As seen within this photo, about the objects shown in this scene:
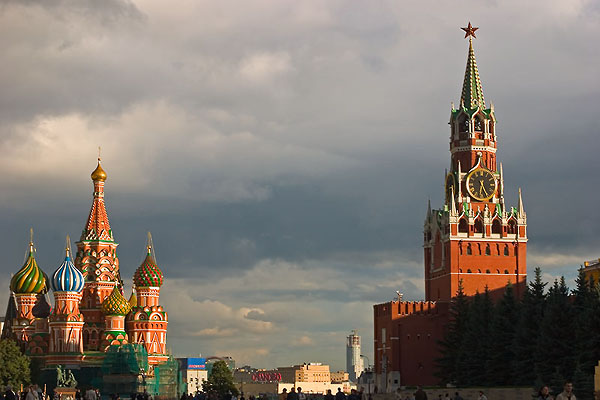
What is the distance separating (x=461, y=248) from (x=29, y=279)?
149ft

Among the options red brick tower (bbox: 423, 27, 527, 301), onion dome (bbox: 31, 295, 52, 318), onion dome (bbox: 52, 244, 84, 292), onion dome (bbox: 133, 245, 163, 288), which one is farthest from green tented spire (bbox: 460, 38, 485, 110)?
onion dome (bbox: 31, 295, 52, 318)

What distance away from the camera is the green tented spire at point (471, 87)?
114 metres

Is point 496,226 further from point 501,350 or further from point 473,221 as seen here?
point 501,350

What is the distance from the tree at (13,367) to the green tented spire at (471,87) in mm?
50102

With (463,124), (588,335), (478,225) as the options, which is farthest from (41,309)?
(588,335)

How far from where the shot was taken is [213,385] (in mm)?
126375

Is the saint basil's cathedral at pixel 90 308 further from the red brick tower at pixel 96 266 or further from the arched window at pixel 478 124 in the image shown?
the arched window at pixel 478 124

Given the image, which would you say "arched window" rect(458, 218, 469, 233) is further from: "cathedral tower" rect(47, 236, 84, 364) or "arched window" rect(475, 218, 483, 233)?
"cathedral tower" rect(47, 236, 84, 364)

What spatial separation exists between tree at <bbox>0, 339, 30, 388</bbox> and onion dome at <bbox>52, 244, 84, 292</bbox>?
25.0 ft

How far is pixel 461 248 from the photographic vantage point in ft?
356

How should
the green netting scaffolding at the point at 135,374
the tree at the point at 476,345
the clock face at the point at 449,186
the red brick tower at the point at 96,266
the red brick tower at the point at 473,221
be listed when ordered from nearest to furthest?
the tree at the point at 476,345
the green netting scaffolding at the point at 135,374
the red brick tower at the point at 473,221
the clock face at the point at 449,186
the red brick tower at the point at 96,266

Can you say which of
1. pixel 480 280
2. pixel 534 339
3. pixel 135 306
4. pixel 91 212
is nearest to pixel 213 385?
pixel 135 306

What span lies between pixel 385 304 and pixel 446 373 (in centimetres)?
2745

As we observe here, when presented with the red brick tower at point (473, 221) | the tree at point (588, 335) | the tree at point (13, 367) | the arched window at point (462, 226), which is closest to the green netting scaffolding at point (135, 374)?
the tree at point (13, 367)
